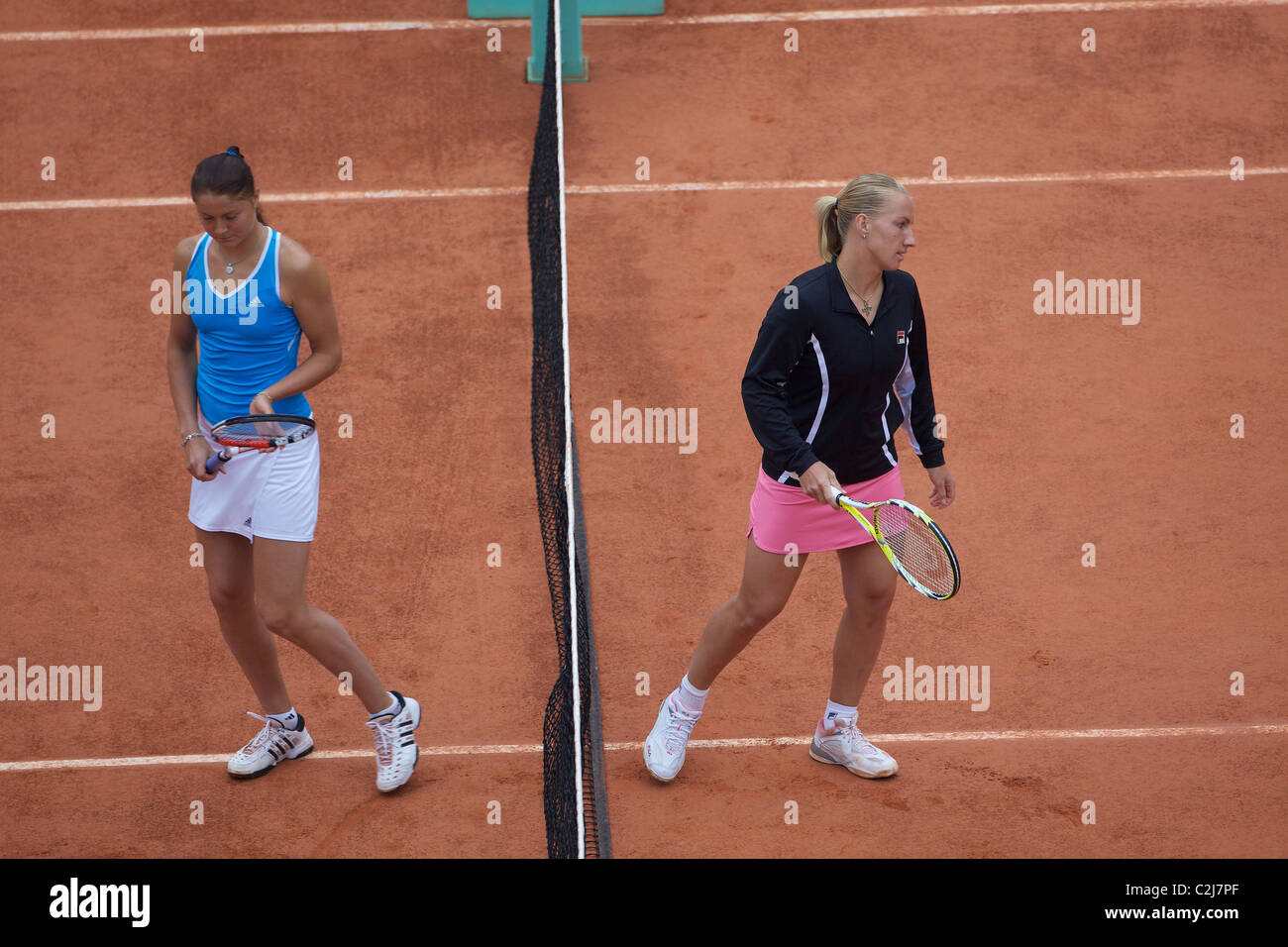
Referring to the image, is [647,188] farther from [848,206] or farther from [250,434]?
[250,434]

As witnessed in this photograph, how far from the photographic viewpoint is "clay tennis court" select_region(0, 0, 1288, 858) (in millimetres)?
4992

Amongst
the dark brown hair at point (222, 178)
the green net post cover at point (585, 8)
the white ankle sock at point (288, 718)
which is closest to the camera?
the dark brown hair at point (222, 178)

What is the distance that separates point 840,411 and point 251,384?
5.91ft

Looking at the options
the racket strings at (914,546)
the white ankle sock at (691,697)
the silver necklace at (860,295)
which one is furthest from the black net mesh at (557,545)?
the silver necklace at (860,295)

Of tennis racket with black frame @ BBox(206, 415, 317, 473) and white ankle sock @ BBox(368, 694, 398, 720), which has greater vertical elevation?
tennis racket with black frame @ BBox(206, 415, 317, 473)

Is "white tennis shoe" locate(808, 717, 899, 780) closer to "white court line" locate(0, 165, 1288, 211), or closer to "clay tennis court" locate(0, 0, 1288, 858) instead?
"clay tennis court" locate(0, 0, 1288, 858)

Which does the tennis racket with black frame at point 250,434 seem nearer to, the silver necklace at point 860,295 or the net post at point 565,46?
the silver necklace at point 860,295

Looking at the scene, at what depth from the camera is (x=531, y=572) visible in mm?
6289

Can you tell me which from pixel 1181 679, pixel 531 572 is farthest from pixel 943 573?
pixel 531 572

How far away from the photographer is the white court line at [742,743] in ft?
17.0

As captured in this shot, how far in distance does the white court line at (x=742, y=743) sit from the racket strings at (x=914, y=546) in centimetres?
109

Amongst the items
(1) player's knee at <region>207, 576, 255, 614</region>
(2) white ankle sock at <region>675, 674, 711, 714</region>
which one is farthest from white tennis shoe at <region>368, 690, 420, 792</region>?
(2) white ankle sock at <region>675, 674, 711, 714</region>

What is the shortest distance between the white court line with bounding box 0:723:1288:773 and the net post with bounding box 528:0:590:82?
671cm

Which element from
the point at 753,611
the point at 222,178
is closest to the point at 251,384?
the point at 222,178
